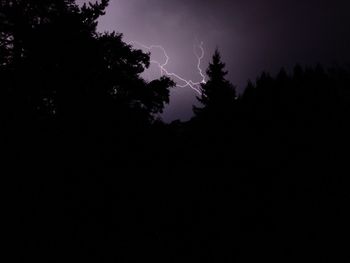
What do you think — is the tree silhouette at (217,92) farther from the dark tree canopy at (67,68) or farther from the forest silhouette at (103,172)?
the dark tree canopy at (67,68)

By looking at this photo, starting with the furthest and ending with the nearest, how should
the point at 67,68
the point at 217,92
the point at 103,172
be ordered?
the point at 217,92 → the point at 67,68 → the point at 103,172

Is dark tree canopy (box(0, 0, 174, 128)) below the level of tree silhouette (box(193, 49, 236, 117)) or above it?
below

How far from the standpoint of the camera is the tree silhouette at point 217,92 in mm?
23125

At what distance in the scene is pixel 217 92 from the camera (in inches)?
1013

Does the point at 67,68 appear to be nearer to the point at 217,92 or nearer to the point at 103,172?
the point at 103,172

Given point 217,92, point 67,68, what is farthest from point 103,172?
point 217,92

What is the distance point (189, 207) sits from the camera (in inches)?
374

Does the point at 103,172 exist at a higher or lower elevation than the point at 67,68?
lower

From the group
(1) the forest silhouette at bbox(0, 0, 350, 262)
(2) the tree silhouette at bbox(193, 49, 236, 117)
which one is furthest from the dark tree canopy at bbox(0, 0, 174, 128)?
(2) the tree silhouette at bbox(193, 49, 236, 117)

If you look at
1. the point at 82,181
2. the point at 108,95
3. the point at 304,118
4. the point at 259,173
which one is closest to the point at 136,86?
the point at 108,95

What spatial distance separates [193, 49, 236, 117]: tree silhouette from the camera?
2312 cm

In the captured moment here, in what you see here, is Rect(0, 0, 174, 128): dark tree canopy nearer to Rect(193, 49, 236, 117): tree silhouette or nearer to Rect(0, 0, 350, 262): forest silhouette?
Rect(0, 0, 350, 262): forest silhouette

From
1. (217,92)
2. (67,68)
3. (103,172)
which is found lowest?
(103,172)

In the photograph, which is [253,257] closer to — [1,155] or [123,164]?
[123,164]
